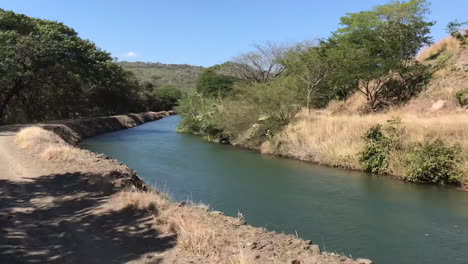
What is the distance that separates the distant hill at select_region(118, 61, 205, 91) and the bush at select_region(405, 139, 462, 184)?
118 meters

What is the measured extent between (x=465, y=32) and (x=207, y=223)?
31870 mm

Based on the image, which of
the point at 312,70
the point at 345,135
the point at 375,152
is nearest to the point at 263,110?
the point at 312,70

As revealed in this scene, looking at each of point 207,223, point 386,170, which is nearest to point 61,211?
point 207,223

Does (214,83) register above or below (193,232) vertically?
above

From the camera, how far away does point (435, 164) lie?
1662 cm

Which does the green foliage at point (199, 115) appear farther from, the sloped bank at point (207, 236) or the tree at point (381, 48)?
the sloped bank at point (207, 236)

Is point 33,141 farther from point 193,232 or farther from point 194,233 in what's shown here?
point 194,233

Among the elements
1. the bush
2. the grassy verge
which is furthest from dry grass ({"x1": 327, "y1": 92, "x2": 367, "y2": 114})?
the bush

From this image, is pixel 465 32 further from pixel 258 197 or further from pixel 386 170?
pixel 258 197

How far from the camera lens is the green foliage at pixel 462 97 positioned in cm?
2540

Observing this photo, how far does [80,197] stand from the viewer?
10422mm

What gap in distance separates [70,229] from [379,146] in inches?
585

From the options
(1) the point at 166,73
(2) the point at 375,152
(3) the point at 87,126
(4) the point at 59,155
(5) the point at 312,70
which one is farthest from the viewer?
(1) the point at 166,73

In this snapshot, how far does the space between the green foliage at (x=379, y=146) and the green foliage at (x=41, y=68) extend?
24704mm
